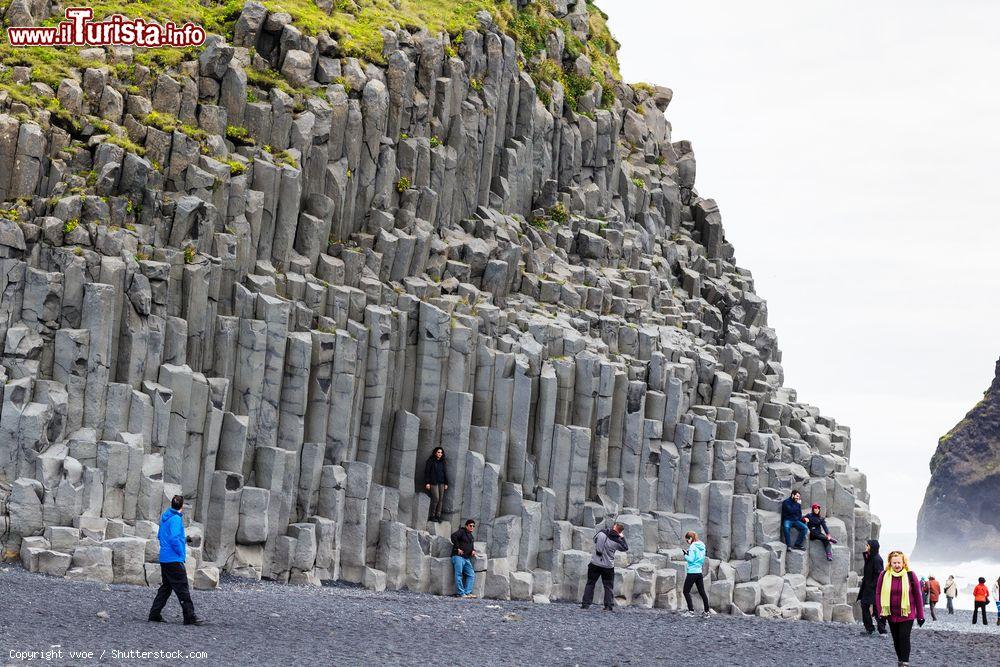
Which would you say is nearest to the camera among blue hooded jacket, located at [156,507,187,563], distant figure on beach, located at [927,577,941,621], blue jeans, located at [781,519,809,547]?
blue hooded jacket, located at [156,507,187,563]

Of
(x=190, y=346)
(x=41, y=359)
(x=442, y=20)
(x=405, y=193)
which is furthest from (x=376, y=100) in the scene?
(x=41, y=359)

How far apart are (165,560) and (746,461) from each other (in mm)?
25620

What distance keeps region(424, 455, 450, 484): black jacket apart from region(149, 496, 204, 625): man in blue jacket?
14277 mm

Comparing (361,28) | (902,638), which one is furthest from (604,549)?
(361,28)

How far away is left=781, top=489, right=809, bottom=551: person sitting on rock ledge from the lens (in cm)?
4559

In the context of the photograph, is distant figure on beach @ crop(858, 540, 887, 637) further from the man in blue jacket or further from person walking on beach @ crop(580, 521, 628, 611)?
the man in blue jacket

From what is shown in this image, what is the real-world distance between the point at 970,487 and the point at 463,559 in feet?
468

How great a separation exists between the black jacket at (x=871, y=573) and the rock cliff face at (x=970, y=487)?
446 ft

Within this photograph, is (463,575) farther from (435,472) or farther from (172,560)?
(172,560)

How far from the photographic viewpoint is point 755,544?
4550 cm

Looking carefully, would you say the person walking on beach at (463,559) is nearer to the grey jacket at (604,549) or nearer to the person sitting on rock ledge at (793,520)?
the grey jacket at (604,549)

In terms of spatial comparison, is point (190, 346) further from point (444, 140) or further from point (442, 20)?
point (442, 20)

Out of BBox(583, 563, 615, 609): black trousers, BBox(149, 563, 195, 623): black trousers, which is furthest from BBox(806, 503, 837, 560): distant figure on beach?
BBox(149, 563, 195, 623): black trousers

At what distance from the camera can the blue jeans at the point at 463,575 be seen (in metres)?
37.3
